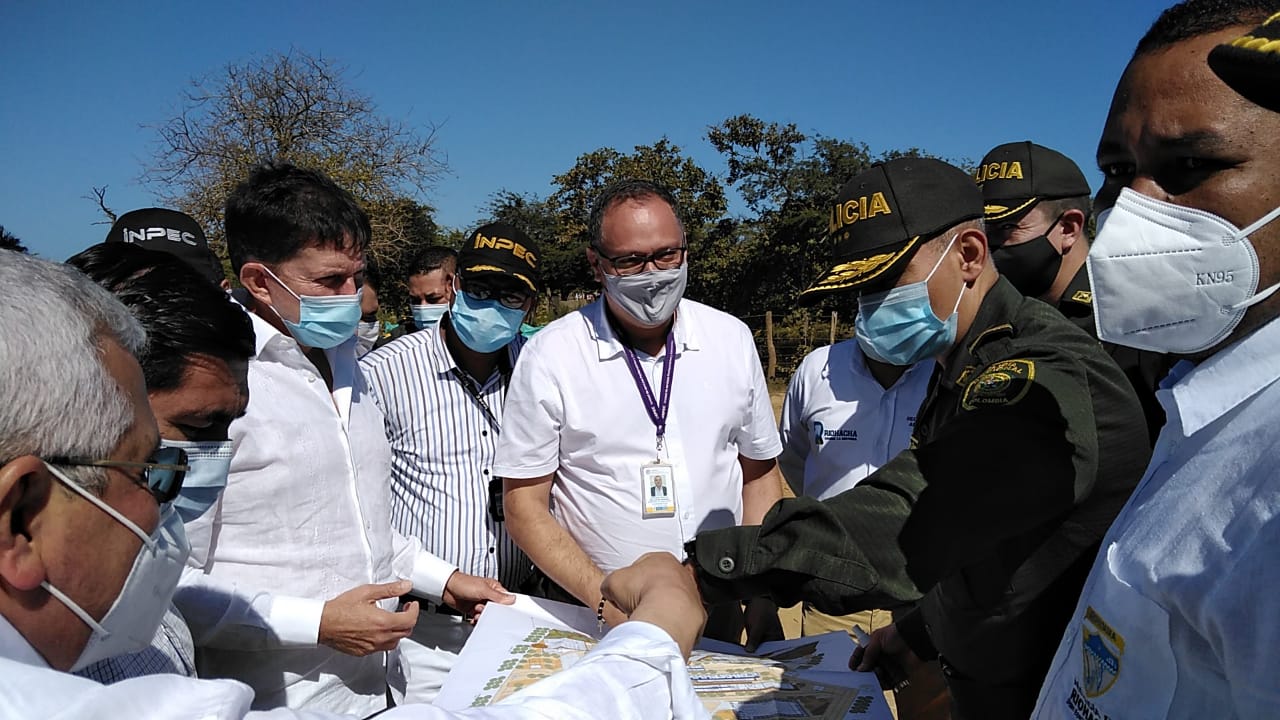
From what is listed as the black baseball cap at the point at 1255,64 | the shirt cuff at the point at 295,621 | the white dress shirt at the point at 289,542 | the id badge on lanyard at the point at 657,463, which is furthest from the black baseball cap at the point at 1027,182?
the shirt cuff at the point at 295,621

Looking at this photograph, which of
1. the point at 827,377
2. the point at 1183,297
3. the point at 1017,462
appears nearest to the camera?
the point at 1183,297

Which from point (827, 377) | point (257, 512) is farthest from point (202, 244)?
point (827, 377)

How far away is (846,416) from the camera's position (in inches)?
133

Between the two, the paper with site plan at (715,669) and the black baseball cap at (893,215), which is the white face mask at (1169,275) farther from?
the paper with site plan at (715,669)

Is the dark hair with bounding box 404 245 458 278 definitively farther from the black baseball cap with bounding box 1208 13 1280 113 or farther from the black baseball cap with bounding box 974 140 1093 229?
→ the black baseball cap with bounding box 1208 13 1280 113

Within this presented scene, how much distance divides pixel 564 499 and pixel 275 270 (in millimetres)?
1331

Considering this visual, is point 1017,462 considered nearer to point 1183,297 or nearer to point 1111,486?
point 1111,486

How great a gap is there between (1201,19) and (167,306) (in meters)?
2.10

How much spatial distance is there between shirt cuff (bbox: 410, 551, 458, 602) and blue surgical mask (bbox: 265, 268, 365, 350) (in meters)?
0.89

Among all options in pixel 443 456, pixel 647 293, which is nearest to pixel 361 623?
pixel 443 456

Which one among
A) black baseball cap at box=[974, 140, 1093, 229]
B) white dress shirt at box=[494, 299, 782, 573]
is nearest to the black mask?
black baseball cap at box=[974, 140, 1093, 229]

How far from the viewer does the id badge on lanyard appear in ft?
9.23

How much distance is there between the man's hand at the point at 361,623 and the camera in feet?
7.16

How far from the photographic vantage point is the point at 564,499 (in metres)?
2.88
